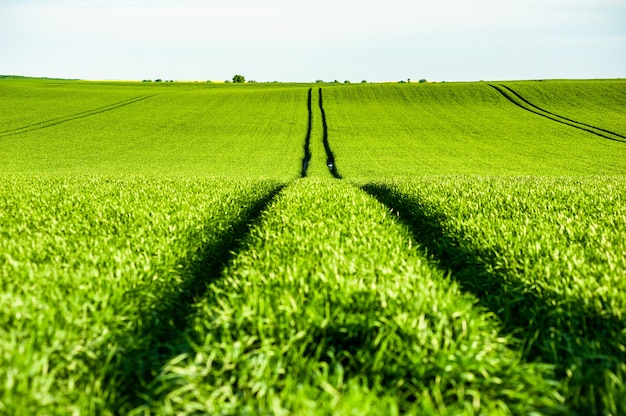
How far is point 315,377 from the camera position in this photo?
3.46 meters

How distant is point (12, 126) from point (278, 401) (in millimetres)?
55376

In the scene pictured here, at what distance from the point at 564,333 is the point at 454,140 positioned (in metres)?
41.8

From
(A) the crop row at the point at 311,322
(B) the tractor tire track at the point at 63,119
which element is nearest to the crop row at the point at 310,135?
(B) the tractor tire track at the point at 63,119

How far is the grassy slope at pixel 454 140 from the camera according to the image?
32.5 meters

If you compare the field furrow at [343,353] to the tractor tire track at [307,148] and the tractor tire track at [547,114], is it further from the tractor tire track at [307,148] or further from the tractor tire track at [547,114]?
the tractor tire track at [547,114]

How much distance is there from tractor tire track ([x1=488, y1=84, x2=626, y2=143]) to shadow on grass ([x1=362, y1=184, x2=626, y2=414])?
147 ft

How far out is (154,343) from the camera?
185 inches

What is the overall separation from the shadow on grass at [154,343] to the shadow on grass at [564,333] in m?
3.13

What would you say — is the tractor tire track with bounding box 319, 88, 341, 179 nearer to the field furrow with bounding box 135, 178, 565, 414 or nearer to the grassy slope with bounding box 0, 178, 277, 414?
the grassy slope with bounding box 0, 178, 277, 414

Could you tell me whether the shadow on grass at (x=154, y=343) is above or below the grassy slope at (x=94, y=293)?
below

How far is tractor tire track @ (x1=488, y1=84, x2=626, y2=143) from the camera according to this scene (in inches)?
A: 1774

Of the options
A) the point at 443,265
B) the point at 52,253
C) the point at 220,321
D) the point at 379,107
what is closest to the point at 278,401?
the point at 220,321

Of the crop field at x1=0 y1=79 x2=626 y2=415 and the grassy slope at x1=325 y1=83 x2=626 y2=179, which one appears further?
the grassy slope at x1=325 y1=83 x2=626 y2=179

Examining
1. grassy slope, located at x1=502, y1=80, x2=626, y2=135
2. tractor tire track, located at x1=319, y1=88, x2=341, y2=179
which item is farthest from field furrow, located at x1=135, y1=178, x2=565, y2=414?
grassy slope, located at x1=502, y1=80, x2=626, y2=135
